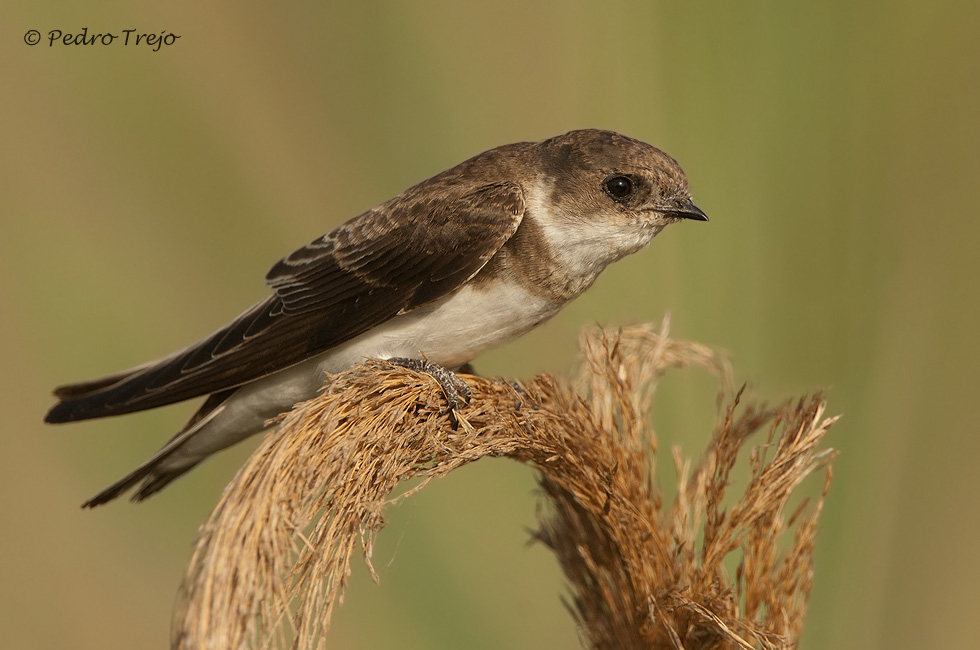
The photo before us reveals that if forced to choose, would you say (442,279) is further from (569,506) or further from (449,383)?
(569,506)

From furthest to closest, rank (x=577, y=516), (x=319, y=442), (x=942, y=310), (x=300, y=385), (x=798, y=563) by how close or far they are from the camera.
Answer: (x=942, y=310)
(x=300, y=385)
(x=577, y=516)
(x=798, y=563)
(x=319, y=442)

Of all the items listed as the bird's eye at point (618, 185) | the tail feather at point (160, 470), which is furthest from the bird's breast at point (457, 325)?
the tail feather at point (160, 470)

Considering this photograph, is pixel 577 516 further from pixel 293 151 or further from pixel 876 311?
pixel 293 151

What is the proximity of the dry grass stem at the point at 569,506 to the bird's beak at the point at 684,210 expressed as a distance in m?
0.34

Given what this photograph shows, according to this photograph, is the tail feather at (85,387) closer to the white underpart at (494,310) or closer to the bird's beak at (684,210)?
the white underpart at (494,310)

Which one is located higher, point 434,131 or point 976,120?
point 434,131

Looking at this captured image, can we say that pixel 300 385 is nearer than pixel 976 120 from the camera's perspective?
Yes

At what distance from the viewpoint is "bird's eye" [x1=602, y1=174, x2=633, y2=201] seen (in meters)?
2.15

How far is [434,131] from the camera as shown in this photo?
3.26 meters

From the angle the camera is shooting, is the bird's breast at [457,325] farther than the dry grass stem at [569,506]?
Yes

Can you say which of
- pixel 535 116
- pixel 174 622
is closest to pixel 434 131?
pixel 535 116

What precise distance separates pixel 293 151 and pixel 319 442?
79.5 inches

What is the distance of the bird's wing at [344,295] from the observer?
82.6 inches

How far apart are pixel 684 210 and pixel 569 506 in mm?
796
